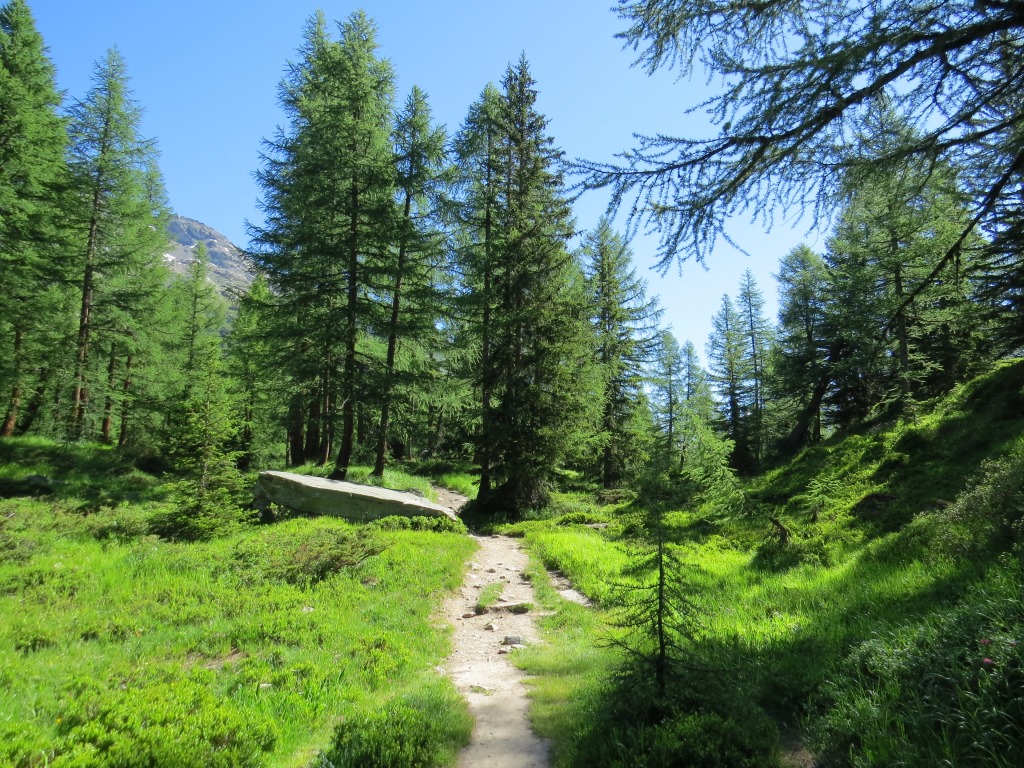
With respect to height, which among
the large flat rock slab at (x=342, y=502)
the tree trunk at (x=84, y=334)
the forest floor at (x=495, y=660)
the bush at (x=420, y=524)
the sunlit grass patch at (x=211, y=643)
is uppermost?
the tree trunk at (x=84, y=334)

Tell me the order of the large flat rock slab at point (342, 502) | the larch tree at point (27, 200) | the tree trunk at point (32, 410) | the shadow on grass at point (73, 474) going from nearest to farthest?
the shadow on grass at point (73, 474)
the large flat rock slab at point (342, 502)
the larch tree at point (27, 200)
the tree trunk at point (32, 410)

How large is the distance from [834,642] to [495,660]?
Answer: 154 inches

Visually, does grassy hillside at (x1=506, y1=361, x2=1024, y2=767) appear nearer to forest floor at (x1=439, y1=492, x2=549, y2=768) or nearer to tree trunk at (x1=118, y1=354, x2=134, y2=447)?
forest floor at (x1=439, y1=492, x2=549, y2=768)

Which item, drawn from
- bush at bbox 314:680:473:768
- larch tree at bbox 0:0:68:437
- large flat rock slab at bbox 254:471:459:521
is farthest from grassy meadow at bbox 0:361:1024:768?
larch tree at bbox 0:0:68:437

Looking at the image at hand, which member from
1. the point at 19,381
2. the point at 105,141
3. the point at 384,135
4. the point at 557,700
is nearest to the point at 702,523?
the point at 557,700

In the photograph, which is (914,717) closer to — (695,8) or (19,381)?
(695,8)

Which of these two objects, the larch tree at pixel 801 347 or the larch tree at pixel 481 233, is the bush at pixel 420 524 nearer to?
the larch tree at pixel 481 233

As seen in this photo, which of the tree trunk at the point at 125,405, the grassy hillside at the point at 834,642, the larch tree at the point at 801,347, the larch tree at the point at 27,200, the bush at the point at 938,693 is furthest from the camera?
the larch tree at the point at 801,347

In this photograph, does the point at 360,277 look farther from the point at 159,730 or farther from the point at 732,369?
the point at 732,369

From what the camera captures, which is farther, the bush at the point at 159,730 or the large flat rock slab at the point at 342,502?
the large flat rock slab at the point at 342,502

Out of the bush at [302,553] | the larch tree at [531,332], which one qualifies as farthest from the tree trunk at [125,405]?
the larch tree at [531,332]

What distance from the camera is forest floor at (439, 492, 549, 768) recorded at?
13.4 ft

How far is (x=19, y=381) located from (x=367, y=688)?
20289mm

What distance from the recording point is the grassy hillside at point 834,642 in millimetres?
3322
